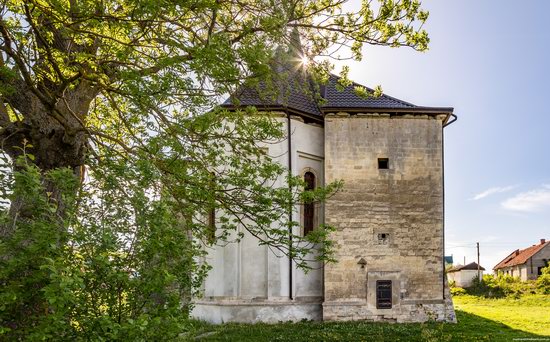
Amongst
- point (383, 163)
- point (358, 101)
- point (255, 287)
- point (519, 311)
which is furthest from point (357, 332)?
point (519, 311)

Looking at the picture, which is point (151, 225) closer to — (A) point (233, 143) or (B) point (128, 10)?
(B) point (128, 10)

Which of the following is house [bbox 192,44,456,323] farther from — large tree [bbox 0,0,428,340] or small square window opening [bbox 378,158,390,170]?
large tree [bbox 0,0,428,340]

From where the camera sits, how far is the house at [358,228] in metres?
14.0

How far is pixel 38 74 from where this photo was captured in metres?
6.36

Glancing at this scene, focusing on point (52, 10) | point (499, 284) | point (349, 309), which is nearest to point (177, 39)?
point (52, 10)

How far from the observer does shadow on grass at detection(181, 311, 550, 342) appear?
37.0 ft

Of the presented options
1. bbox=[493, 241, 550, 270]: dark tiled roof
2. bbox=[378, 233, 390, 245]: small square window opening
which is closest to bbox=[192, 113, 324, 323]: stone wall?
bbox=[378, 233, 390, 245]: small square window opening

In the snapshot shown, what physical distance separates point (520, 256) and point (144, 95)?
48.3 m

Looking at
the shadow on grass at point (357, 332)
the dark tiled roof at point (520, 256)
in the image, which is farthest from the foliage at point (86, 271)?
the dark tiled roof at point (520, 256)

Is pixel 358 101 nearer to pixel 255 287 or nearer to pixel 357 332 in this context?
pixel 255 287

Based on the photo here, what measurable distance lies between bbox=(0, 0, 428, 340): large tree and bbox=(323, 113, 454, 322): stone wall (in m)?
6.66

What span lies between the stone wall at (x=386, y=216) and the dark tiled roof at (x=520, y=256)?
33.2 metres

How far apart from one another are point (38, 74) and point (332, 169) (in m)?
10.0

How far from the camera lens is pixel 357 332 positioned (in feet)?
39.0
